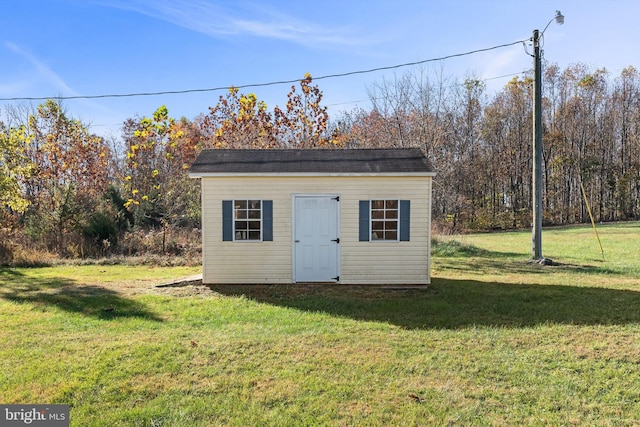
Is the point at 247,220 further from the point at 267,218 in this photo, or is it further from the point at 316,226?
the point at 316,226

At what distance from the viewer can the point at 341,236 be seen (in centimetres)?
868

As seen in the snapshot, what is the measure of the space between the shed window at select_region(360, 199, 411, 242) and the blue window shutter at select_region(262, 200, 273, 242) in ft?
6.54

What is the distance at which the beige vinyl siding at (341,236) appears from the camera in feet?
28.3

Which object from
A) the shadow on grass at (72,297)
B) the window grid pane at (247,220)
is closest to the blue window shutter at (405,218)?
the window grid pane at (247,220)

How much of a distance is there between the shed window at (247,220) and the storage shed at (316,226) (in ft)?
0.07

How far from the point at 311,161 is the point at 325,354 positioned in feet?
17.2

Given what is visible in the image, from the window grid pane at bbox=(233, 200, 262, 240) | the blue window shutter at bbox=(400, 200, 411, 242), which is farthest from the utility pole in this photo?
the window grid pane at bbox=(233, 200, 262, 240)

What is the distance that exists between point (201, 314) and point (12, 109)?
915 inches

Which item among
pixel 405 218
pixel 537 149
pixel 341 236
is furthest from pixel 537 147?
pixel 341 236

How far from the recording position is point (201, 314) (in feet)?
20.9

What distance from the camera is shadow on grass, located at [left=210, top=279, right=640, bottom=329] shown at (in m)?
6.03

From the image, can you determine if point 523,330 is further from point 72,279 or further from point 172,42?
point 172,42

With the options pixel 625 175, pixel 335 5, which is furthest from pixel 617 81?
pixel 335 5

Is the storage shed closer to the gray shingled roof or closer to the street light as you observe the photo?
the gray shingled roof
